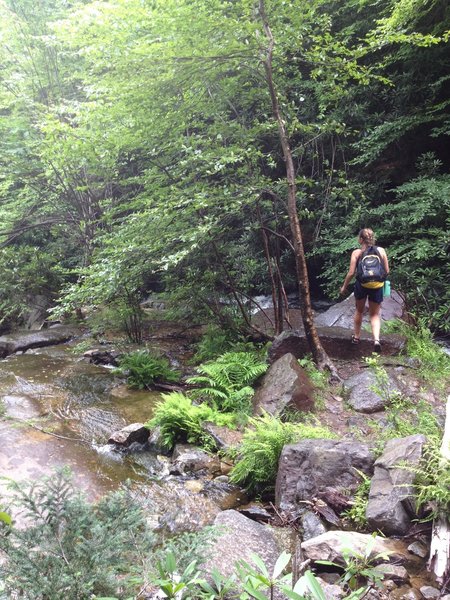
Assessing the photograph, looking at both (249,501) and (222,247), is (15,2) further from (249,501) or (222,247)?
(249,501)

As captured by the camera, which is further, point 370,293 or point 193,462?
point 370,293

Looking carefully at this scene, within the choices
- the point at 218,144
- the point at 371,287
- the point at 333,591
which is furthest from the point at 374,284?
the point at 333,591

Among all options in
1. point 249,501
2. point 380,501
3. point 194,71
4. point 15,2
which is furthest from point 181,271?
point 15,2

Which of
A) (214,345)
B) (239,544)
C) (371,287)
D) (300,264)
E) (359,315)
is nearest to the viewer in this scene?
(239,544)

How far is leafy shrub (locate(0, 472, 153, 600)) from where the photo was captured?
1.89 m

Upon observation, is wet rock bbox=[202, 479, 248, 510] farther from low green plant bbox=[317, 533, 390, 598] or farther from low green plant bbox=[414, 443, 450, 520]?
low green plant bbox=[414, 443, 450, 520]

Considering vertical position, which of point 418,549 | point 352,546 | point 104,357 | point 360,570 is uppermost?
point 360,570

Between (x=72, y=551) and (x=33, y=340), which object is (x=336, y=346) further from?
(x=33, y=340)

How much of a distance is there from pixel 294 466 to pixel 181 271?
225 inches

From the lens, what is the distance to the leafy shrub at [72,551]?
6.20 ft

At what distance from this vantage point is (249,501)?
4324mm

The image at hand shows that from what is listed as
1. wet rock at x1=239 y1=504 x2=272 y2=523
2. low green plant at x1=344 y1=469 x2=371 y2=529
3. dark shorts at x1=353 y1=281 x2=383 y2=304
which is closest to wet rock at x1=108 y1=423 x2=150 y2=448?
wet rock at x1=239 y1=504 x2=272 y2=523

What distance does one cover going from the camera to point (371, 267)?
21.7 ft

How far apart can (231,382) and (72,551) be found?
4.57 m
